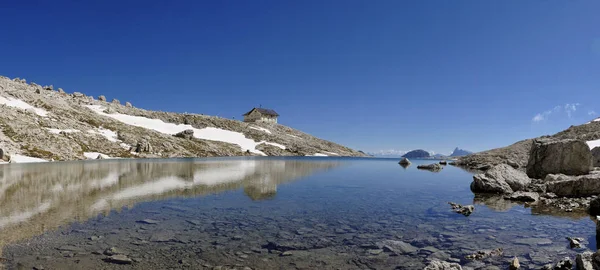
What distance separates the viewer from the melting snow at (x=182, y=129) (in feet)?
438

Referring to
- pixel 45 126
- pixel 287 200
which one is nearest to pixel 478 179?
pixel 287 200

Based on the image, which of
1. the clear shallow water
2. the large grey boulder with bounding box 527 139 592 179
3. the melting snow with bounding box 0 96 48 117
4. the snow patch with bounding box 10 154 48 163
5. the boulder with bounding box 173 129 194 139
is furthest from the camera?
the boulder with bounding box 173 129 194 139

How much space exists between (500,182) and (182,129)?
134m

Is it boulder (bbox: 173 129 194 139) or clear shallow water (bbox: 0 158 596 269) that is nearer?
clear shallow water (bbox: 0 158 596 269)

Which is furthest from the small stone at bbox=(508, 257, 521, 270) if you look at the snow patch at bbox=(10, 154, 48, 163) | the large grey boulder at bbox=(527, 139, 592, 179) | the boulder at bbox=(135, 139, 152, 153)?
the boulder at bbox=(135, 139, 152, 153)

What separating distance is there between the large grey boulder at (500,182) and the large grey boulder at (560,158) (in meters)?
8.82

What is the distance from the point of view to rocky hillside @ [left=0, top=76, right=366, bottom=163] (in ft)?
238

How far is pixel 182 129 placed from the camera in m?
143

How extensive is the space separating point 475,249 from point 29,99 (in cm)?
13319

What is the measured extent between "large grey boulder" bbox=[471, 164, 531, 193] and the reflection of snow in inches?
1317

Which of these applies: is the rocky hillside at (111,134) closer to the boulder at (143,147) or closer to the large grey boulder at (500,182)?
the boulder at (143,147)

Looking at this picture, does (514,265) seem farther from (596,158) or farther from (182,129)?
(182,129)

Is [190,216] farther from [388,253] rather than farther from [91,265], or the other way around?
[388,253]

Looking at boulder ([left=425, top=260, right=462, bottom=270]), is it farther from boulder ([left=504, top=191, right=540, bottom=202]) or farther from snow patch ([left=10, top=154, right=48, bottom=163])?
snow patch ([left=10, top=154, right=48, bottom=163])
